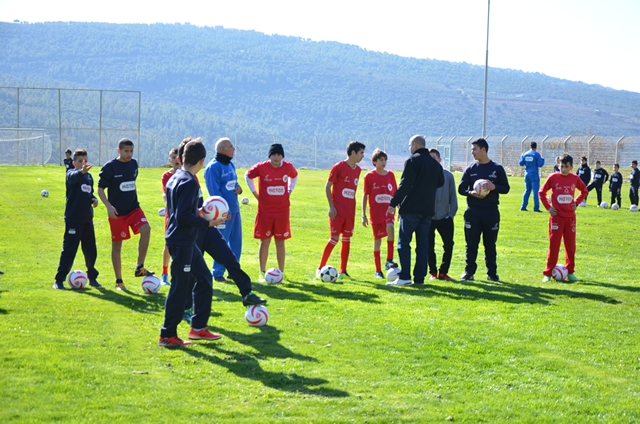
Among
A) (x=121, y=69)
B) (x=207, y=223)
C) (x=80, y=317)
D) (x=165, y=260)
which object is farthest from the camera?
(x=121, y=69)

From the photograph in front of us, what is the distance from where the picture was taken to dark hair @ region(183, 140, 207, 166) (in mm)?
8086

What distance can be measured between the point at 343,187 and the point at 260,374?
19.4 ft

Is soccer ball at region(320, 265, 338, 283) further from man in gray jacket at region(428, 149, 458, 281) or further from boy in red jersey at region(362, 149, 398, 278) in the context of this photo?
man in gray jacket at region(428, 149, 458, 281)

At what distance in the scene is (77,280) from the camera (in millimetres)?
11602

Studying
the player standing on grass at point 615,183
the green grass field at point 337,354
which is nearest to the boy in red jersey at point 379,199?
the green grass field at point 337,354

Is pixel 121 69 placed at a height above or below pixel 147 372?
above

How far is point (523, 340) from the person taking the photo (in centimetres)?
877

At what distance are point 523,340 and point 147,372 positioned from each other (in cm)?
413

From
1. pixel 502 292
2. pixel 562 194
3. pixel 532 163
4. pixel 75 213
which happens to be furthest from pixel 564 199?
pixel 532 163

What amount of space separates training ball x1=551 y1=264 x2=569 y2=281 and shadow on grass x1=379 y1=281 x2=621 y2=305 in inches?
22.4

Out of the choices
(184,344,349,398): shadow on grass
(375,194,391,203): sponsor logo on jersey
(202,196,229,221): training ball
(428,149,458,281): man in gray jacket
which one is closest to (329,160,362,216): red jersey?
(375,194,391,203): sponsor logo on jersey

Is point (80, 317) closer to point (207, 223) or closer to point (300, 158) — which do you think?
point (207, 223)

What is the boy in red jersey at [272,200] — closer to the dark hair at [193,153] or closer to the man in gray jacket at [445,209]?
the man in gray jacket at [445,209]

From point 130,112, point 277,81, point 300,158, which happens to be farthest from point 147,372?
point 277,81
